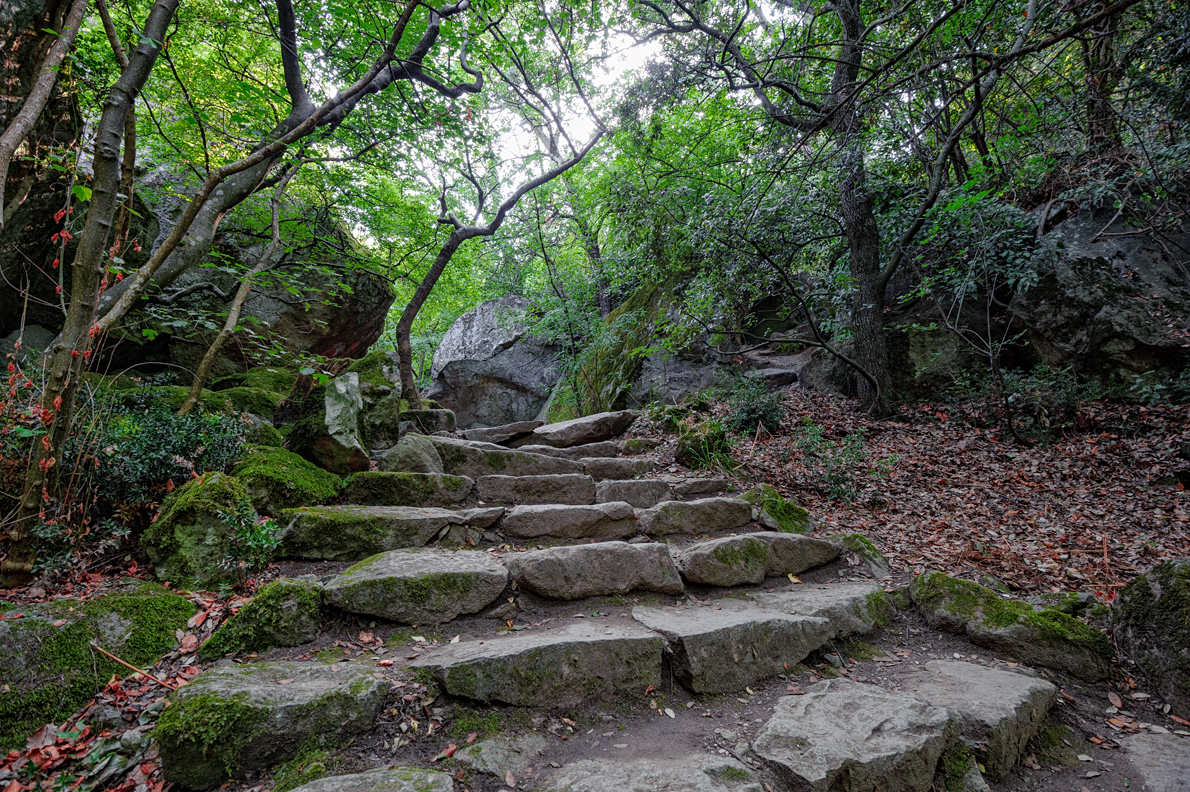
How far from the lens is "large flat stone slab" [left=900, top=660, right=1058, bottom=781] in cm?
236

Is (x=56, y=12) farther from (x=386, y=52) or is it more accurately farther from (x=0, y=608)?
(x=0, y=608)

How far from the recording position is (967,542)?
14.8ft

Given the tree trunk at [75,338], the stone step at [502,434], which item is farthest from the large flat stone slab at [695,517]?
the tree trunk at [75,338]

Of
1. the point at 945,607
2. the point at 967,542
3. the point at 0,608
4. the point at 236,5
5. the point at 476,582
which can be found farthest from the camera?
the point at 236,5

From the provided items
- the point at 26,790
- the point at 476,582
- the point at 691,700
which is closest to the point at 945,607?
the point at 691,700

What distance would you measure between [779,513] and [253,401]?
6.02 m

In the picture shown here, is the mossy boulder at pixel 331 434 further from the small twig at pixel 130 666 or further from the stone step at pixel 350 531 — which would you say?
the small twig at pixel 130 666

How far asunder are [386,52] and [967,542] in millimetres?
6415

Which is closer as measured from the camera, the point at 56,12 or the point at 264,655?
the point at 264,655

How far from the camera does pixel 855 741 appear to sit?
2182 millimetres

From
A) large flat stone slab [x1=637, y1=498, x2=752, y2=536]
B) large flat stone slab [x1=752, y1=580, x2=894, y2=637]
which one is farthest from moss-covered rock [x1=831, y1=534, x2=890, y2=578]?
large flat stone slab [x1=637, y1=498, x2=752, y2=536]

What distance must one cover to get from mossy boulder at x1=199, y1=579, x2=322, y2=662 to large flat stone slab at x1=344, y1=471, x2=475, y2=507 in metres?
1.53

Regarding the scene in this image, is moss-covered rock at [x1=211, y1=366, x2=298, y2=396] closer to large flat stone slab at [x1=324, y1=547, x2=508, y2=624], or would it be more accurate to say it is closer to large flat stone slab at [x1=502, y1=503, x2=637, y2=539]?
large flat stone slab at [x1=502, y1=503, x2=637, y2=539]

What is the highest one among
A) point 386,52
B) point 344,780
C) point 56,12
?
point 56,12
